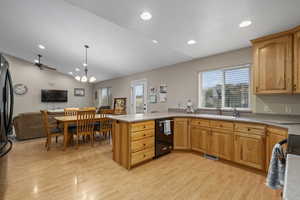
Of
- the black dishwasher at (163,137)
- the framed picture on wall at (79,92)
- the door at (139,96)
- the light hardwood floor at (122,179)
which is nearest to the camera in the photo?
the light hardwood floor at (122,179)

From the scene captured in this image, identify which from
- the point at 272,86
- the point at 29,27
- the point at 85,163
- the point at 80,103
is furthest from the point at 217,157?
the point at 80,103

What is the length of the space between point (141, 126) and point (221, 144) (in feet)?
5.48

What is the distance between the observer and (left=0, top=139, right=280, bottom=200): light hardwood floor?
1.79m

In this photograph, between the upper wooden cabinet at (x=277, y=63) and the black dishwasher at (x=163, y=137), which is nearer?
the upper wooden cabinet at (x=277, y=63)

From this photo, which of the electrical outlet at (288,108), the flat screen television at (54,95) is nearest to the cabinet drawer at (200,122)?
the electrical outlet at (288,108)

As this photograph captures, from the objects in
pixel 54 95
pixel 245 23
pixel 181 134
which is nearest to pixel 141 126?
pixel 181 134

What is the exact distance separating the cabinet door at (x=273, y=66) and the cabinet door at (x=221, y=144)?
103 cm

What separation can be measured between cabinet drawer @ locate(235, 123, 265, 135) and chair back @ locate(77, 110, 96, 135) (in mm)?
3381

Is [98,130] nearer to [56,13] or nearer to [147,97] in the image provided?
[147,97]

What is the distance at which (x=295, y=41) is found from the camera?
2.12 meters

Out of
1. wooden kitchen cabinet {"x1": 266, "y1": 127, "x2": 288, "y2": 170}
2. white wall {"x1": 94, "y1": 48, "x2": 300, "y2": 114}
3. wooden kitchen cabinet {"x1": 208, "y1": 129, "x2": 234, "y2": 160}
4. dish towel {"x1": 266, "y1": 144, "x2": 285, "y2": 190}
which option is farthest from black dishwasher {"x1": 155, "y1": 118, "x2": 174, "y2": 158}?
dish towel {"x1": 266, "y1": 144, "x2": 285, "y2": 190}

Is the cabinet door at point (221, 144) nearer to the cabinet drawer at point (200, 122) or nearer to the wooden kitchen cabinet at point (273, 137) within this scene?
the cabinet drawer at point (200, 122)

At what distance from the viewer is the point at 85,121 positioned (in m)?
3.55

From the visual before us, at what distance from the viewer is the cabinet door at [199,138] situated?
2943 mm
